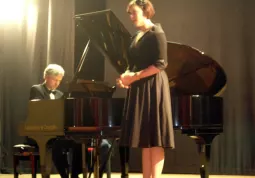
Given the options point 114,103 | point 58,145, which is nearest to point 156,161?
point 114,103

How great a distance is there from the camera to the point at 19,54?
666 centimetres

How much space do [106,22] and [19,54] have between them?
3.21 m

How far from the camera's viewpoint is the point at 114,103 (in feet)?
11.9

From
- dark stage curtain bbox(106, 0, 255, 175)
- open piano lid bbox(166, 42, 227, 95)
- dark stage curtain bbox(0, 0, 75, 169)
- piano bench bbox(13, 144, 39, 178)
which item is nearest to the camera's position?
open piano lid bbox(166, 42, 227, 95)

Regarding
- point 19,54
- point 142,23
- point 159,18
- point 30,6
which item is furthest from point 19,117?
point 142,23

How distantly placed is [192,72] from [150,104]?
1227 millimetres

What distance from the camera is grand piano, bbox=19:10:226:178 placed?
3.58 m

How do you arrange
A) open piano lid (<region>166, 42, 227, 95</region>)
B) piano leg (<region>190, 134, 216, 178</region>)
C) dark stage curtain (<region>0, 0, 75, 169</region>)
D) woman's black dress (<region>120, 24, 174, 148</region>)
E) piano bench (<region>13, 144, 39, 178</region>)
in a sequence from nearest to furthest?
woman's black dress (<region>120, 24, 174, 148</region>), piano leg (<region>190, 134, 216, 178</region>), open piano lid (<region>166, 42, 227, 95</region>), piano bench (<region>13, 144, 39, 178</region>), dark stage curtain (<region>0, 0, 75, 169</region>)

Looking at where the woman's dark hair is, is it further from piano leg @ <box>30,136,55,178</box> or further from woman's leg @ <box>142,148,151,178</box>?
piano leg @ <box>30,136,55,178</box>

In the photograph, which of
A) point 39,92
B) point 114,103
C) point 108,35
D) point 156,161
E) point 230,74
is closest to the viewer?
point 156,161

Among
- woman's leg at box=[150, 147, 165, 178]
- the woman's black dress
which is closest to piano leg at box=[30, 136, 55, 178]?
the woman's black dress

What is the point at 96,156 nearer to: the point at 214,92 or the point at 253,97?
the point at 214,92

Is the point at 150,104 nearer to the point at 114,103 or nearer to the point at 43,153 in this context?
the point at 114,103

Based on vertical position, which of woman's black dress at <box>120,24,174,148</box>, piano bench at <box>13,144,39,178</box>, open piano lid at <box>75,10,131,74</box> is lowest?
piano bench at <box>13,144,39,178</box>
